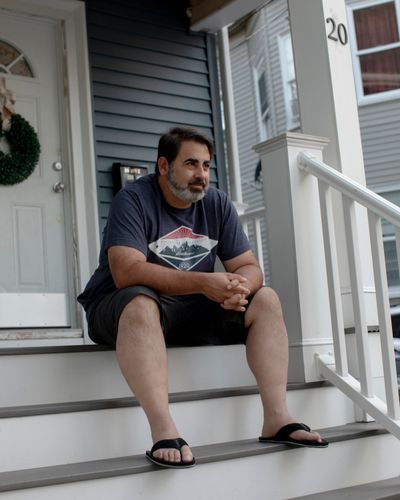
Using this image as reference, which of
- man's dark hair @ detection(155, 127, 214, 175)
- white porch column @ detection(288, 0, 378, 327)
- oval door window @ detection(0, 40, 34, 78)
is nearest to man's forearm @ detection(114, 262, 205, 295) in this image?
man's dark hair @ detection(155, 127, 214, 175)

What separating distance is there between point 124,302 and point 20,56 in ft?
8.71

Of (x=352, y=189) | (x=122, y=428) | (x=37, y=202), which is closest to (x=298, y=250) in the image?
(x=352, y=189)

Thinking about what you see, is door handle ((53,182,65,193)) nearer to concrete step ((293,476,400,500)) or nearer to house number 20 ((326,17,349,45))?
house number 20 ((326,17,349,45))

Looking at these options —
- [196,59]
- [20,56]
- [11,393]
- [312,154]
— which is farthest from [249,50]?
[11,393]

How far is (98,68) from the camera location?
4.53 meters

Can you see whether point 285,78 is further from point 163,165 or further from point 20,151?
point 163,165

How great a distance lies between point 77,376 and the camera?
8.05 feet

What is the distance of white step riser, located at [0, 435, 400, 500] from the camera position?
1.86 metres

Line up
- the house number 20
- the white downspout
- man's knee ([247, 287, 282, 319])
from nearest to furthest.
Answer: man's knee ([247, 287, 282, 319])
the house number 20
the white downspout

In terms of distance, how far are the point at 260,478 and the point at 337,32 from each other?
1910 millimetres

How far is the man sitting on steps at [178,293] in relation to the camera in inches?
81.4

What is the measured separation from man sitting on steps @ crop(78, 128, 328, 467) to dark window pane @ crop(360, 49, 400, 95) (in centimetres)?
763

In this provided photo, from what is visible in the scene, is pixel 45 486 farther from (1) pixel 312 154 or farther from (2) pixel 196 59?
(2) pixel 196 59

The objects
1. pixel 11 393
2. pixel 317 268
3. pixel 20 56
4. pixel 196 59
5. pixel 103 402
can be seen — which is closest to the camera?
pixel 103 402
